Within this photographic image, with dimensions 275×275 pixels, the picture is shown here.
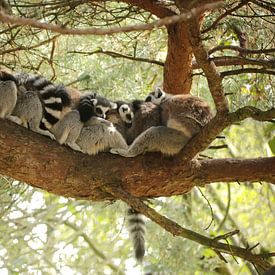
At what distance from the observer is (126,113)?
500 centimetres

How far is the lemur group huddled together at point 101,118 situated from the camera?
450 cm

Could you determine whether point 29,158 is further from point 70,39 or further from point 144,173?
point 70,39

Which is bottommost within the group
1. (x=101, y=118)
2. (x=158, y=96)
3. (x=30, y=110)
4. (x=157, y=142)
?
(x=157, y=142)

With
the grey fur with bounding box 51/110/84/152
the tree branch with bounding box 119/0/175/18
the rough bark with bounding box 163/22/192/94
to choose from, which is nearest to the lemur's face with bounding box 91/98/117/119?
the grey fur with bounding box 51/110/84/152

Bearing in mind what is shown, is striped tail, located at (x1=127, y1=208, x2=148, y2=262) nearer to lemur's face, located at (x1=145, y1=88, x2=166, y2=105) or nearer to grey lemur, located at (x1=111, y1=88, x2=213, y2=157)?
grey lemur, located at (x1=111, y1=88, x2=213, y2=157)

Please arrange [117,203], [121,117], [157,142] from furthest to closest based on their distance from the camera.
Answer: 1. [117,203]
2. [121,117]
3. [157,142]

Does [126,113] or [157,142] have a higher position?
[126,113]

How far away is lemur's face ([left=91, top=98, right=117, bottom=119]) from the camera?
4898 millimetres

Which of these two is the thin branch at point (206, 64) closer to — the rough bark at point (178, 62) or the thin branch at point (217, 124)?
the thin branch at point (217, 124)

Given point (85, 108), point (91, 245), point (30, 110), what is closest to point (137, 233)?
point (85, 108)

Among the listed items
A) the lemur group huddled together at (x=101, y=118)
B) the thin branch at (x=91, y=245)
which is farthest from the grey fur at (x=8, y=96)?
the thin branch at (x=91, y=245)

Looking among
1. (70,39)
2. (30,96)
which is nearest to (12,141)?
(30,96)

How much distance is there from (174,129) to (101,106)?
63 centimetres

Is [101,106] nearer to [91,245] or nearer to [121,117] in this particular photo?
[121,117]
